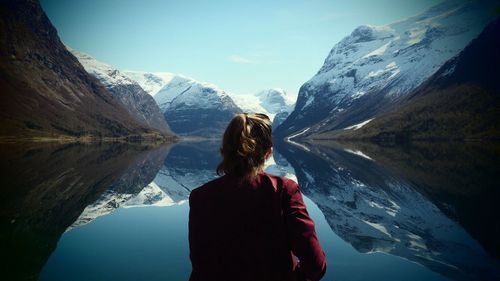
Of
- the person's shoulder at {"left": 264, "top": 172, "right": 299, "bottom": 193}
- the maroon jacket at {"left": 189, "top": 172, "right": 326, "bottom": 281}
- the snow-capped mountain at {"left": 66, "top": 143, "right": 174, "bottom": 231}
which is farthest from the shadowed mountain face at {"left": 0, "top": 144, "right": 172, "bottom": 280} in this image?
the person's shoulder at {"left": 264, "top": 172, "right": 299, "bottom": 193}

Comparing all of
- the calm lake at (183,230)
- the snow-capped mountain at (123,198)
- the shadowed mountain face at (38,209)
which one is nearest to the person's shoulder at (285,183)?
the calm lake at (183,230)

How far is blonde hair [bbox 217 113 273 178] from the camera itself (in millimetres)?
4039

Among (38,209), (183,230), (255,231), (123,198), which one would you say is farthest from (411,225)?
(38,209)

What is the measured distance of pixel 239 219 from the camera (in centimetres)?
399

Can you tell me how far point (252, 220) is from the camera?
→ 398 cm

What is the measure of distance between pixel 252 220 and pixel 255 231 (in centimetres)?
15

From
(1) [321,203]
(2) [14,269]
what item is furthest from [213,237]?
(1) [321,203]

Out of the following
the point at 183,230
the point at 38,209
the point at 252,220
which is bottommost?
the point at 183,230

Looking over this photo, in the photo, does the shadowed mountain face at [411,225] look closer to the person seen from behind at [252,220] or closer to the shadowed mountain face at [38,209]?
the person seen from behind at [252,220]

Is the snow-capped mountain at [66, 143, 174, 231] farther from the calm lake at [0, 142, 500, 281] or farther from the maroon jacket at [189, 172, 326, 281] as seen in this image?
the maroon jacket at [189, 172, 326, 281]

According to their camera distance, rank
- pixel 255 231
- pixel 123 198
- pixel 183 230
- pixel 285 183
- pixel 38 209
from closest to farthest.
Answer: pixel 285 183 < pixel 255 231 < pixel 183 230 < pixel 38 209 < pixel 123 198

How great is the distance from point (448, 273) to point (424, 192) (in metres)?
18.3

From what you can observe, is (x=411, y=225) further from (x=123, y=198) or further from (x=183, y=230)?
(x=123, y=198)

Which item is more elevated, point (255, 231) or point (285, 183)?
point (285, 183)
